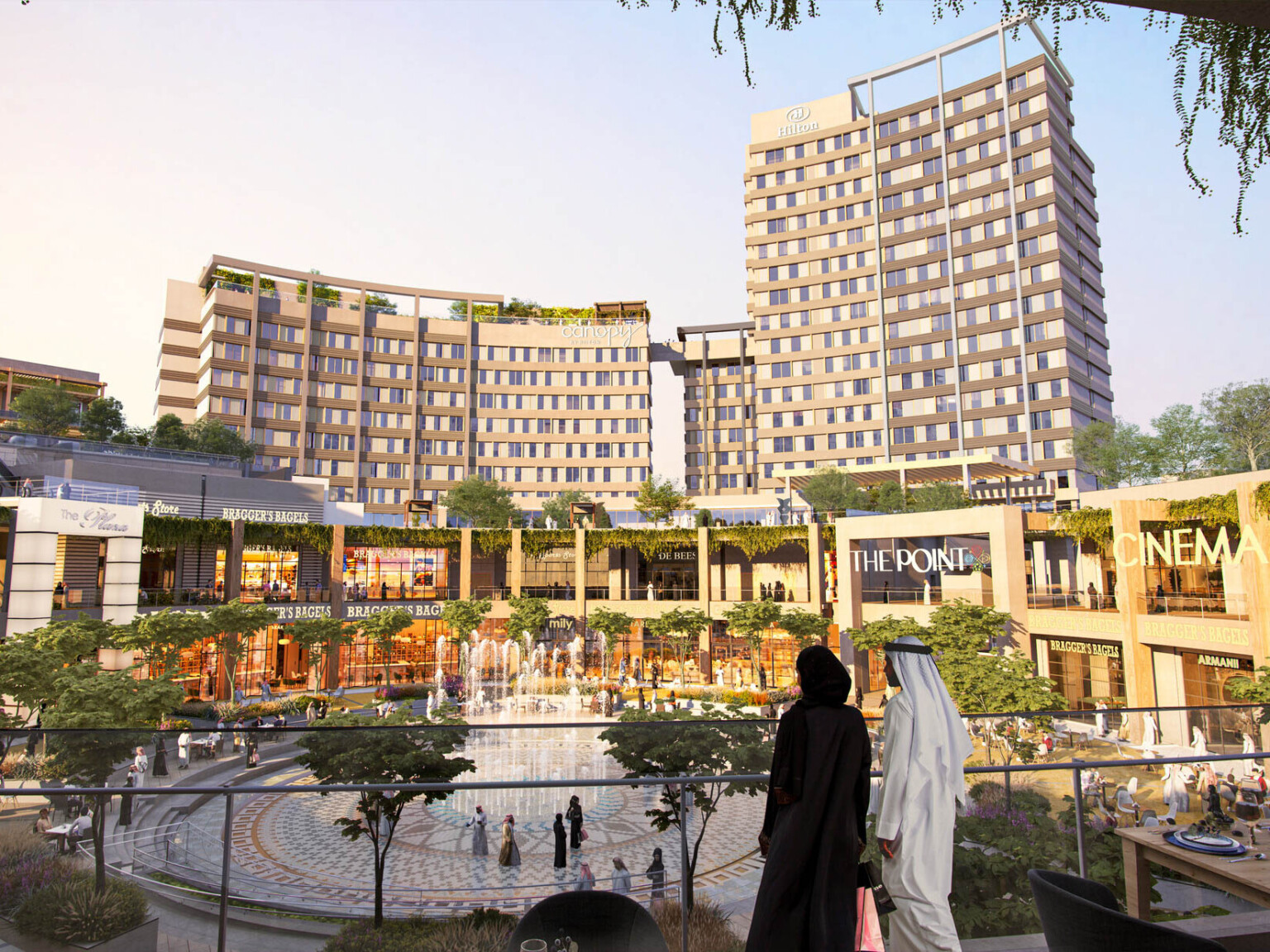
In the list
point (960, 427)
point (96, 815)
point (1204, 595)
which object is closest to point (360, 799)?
point (96, 815)

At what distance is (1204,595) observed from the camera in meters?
25.0

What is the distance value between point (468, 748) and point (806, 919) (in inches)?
128

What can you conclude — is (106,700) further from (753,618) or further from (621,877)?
(753,618)

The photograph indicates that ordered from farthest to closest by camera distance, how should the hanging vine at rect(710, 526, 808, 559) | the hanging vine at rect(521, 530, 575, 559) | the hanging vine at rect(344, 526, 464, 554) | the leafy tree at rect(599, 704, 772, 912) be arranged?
1. the hanging vine at rect(521, 530, 575, 559)
2. the hanging vine at rect(710, 526, 808, 559)
3. the hanging vine at rect(344, 526, 464, 554)
4. the leafy tree at rect(599, 704, 772, 912)

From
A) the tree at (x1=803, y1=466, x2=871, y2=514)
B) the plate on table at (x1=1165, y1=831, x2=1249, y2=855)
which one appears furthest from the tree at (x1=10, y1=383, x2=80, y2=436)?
the plate on table at (x1=1165, y1=831, x2=1249, y2=855)

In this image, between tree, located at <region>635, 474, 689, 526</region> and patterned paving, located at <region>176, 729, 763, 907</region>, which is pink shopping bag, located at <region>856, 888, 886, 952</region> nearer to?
patterned paving, located at <region>176, 729, 763, 907</region>

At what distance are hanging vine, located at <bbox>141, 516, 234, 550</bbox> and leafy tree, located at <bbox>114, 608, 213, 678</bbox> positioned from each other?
6860 mm

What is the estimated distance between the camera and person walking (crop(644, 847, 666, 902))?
4242 mm

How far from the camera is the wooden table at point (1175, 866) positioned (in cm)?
465

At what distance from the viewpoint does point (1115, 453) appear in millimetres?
56375

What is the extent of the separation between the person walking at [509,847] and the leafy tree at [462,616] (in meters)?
38.1

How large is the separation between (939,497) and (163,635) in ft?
147

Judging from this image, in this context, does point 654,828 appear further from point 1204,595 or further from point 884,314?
point 884,314

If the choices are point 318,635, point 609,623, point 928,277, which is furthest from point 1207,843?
point 928,277
